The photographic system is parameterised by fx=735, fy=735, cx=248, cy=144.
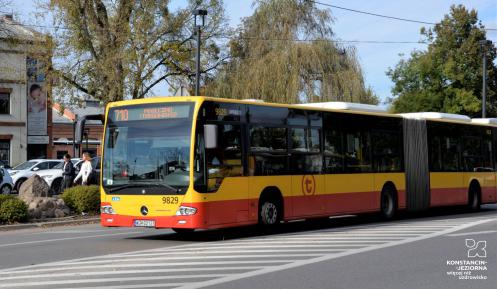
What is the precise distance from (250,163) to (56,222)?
293 inches

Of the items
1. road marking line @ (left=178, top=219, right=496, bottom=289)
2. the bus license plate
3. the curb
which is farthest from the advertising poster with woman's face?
road marking line @ (left=178, top=219, right=496, bottom=289)

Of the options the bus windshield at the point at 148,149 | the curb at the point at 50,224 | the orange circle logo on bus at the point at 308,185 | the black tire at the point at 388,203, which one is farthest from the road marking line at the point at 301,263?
the curb at the point at 50,224

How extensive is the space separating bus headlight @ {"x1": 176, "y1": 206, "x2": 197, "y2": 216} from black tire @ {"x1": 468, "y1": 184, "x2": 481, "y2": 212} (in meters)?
12.5

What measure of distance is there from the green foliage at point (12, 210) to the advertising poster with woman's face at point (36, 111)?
35.9m

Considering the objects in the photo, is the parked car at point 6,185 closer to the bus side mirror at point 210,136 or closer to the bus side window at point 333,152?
the bus side window at point 333,152

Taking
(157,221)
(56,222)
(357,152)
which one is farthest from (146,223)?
(56,222)

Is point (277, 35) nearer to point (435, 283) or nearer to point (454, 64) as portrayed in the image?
point (454, 64)

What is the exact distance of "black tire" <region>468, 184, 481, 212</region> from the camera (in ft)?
76.8

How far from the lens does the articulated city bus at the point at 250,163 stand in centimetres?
1405

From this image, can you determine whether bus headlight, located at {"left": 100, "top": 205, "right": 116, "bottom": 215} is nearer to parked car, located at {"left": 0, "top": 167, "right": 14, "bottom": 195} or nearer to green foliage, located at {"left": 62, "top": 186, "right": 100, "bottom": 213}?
green foliage, located at {"left": 62, "top": 186, "right": 100, "bottom": 213}

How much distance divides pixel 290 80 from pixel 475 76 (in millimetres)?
21055

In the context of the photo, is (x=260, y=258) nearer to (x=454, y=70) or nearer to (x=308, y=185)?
(x=308, y=185)

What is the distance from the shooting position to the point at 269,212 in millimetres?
15633

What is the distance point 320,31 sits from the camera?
122 feet
